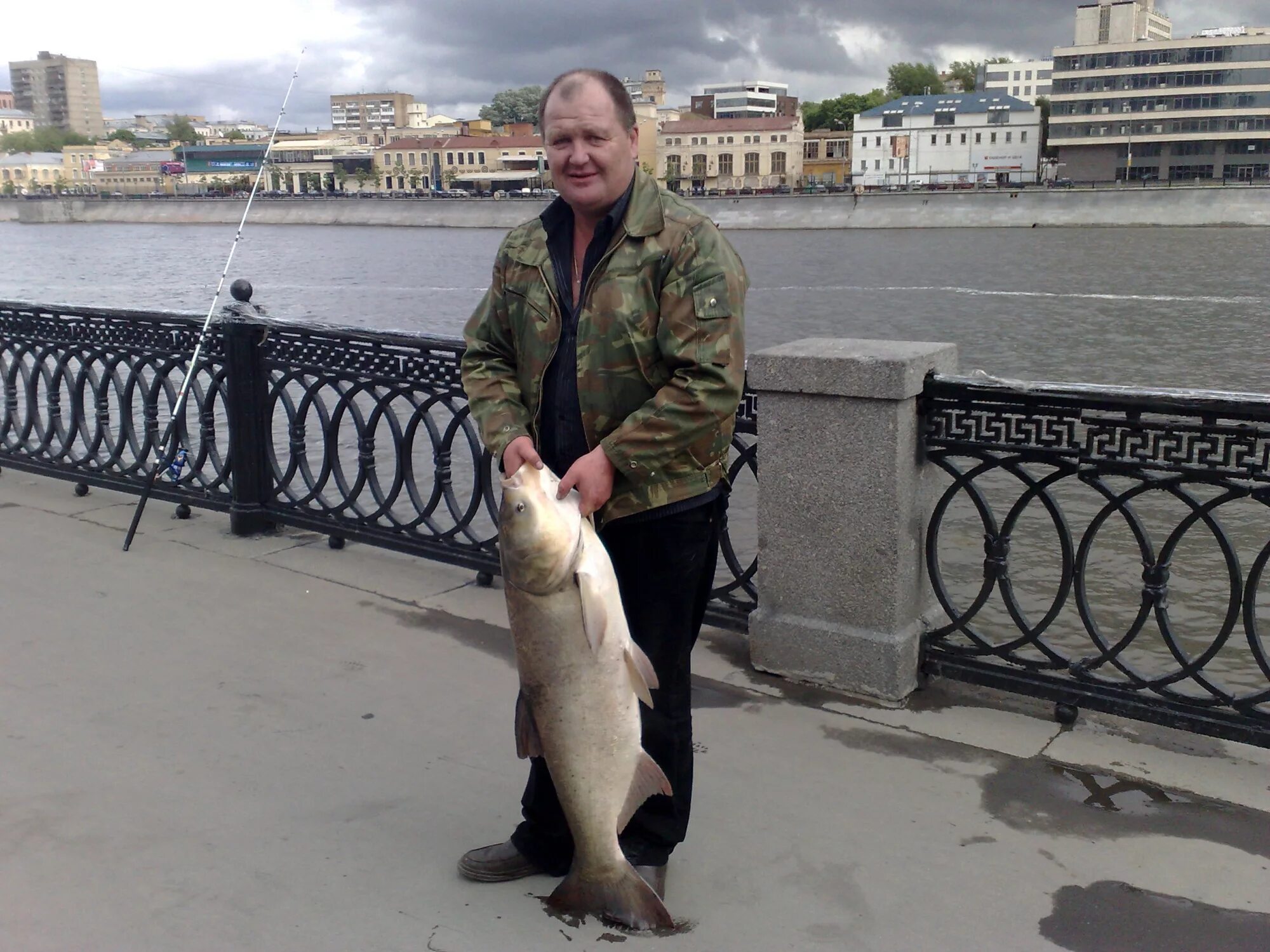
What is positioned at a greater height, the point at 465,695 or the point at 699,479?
the point at 699,479

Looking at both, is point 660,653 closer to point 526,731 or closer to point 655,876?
point 526,731

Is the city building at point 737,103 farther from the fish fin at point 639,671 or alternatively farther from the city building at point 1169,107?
the fish fin at point 639,671

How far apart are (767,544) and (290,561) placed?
293cm

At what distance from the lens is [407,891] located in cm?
338

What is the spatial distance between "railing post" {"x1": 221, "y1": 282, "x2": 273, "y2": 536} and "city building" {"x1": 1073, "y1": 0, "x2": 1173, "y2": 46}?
426ft

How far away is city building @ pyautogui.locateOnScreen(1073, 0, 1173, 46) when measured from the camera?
122 m

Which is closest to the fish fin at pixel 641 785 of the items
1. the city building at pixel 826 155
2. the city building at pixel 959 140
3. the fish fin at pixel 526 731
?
the fish fin at pixel 526 731

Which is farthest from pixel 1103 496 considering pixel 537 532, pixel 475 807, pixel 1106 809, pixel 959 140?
pixel 959 140

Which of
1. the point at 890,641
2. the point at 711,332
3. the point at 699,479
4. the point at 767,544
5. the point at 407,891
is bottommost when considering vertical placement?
the point at 407,891

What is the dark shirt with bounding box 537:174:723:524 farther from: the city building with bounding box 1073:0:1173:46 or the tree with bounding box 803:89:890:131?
the tree with bounding box 803:89:890:131

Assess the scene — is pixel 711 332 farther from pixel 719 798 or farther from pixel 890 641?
pixel 890 641

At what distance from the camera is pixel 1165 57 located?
115625 millimetres

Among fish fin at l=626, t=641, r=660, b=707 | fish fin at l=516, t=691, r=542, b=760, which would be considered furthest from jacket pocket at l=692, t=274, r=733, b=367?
fish fin at l=516, t=691, r=542, b=760

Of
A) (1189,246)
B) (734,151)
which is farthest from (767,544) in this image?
(734,151)
